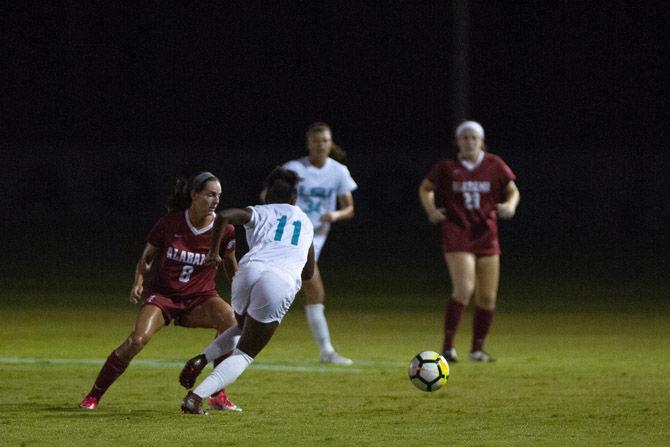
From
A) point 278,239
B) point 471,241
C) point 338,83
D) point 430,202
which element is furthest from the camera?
point 338,83

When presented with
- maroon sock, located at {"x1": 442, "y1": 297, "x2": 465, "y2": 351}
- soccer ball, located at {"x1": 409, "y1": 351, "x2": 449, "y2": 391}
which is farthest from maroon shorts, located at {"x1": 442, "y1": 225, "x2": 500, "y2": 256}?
soccer ball, located at {"x1": 409, "y1": 351, "x2": 449, "y2": 391}

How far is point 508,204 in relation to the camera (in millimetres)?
12484

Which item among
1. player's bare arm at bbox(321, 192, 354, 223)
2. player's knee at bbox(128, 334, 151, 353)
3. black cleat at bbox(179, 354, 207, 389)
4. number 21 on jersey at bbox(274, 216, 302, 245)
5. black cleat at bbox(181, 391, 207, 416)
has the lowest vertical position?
black cleat at bbox(181, 391, 207, 416)

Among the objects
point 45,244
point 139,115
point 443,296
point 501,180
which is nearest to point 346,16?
point 139,115

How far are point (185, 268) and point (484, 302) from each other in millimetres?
3934

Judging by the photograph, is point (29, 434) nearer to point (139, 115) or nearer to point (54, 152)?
point (54, 152)

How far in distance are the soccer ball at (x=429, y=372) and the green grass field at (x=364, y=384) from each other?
5.9 inches

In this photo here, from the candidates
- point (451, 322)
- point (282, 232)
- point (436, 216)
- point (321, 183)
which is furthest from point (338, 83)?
point (282, 232)

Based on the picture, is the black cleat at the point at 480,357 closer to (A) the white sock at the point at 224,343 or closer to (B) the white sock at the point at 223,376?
(A) the white sock at the point at 224,343

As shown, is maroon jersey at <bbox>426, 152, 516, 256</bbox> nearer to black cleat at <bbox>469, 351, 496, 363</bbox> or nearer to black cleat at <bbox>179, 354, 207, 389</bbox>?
black cleat at <bbox>469, 351, 496, 363</bbox>

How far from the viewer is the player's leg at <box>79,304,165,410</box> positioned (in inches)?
362

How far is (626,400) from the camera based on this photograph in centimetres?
1009

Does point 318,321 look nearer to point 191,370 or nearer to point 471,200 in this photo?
point 471,200

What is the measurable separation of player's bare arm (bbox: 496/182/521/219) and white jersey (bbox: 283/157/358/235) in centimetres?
132
